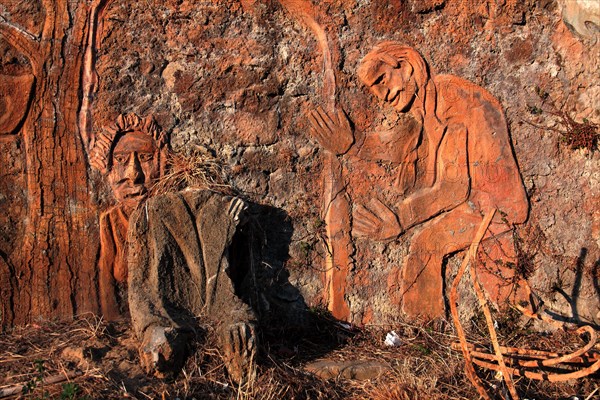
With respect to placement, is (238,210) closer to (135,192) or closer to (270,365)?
(135,192)

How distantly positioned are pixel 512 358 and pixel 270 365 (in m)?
1.54

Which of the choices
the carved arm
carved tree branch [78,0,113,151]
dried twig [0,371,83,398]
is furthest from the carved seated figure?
the carved arm

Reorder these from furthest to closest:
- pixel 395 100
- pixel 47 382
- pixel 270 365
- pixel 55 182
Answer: pixel 395 100
pixel 55 182
pixel 270 365
pixel 47 382

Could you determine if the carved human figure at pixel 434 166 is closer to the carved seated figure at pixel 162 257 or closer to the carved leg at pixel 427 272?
the carved leg at pixel 427 272

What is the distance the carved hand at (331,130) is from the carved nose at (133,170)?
48.9 inches

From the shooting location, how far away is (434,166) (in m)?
5.21

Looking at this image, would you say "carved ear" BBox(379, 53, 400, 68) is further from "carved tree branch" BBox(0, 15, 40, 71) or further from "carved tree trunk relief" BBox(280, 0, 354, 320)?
"carved tree branch" BBox(0, 15, 40, 71)

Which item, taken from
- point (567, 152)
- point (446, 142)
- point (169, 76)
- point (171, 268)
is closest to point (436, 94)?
point (446, 142)

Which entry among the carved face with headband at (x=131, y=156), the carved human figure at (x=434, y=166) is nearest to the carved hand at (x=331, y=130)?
the carved human figure at (x=434, y=166)

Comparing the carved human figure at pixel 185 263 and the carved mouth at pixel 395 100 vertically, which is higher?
the carved mouth at pixel 395 100

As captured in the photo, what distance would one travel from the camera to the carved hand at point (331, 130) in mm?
5094

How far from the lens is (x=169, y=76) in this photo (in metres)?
4.91

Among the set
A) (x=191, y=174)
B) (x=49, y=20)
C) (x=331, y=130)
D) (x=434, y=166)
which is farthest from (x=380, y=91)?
(x=49, y=20)

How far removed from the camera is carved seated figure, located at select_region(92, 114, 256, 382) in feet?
13.6
